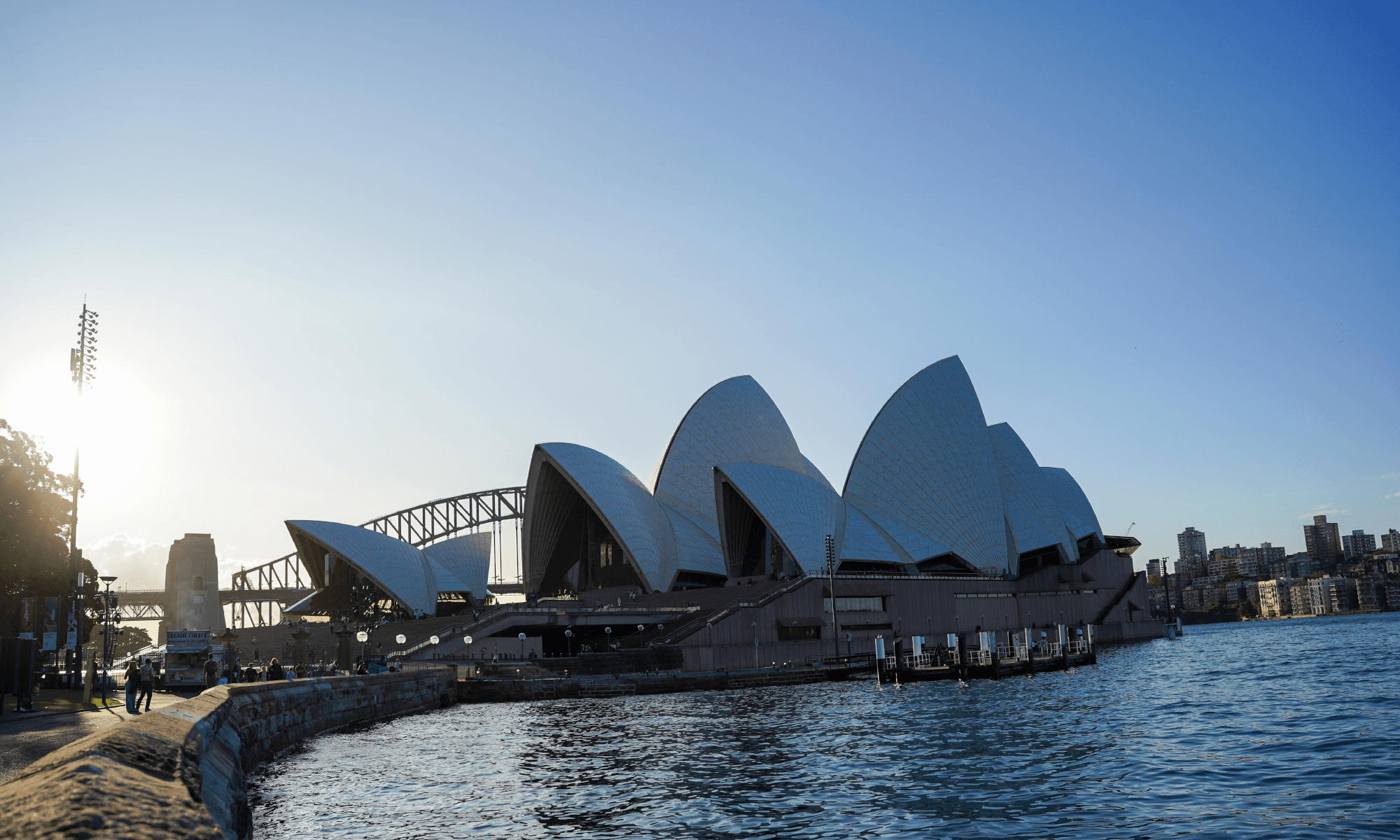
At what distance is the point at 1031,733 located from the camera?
23812 mm

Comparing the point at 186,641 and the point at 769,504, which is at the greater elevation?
the point at 769,504

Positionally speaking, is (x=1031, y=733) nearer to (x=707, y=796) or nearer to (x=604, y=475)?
(x=707, y=796)

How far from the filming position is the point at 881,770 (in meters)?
18.9

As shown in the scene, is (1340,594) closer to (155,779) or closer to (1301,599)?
(1301,599)

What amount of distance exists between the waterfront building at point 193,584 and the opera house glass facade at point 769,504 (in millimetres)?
35278

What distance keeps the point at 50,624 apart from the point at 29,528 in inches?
308

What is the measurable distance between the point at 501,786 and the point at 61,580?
1379 inches

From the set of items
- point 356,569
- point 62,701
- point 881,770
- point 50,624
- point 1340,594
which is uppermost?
point 356,569

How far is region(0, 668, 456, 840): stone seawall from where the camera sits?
463cm

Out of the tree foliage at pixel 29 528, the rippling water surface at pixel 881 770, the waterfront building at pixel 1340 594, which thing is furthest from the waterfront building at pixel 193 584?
the waterfront building at pixel 1340 594

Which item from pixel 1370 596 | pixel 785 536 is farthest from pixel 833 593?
pixel 1370 596

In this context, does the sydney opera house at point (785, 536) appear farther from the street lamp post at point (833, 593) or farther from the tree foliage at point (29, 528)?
the tree foliage at point (29, 528)

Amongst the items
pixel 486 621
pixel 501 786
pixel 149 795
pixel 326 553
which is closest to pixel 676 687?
pixel 486 621

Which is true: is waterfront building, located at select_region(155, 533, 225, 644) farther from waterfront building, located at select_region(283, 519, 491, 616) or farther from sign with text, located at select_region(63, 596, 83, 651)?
sign with text, located at select_region(63, 596, 83, 651)
